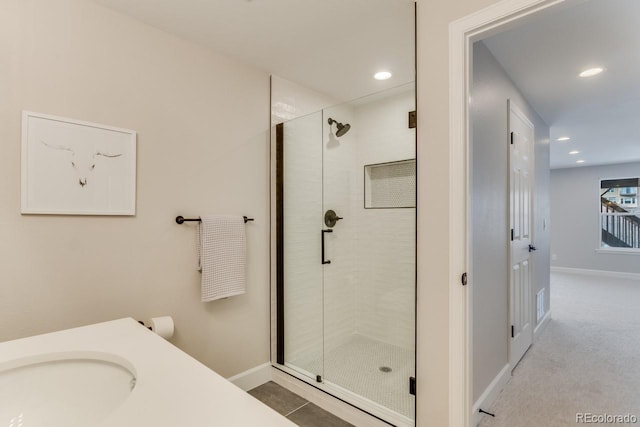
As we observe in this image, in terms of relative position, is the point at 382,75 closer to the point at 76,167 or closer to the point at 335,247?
the point at 335,247

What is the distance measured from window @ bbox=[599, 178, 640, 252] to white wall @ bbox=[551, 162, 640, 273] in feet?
0.37

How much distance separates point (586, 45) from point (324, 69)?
1723mm

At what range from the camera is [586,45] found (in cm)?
205

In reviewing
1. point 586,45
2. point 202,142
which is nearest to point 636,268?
point 586,45

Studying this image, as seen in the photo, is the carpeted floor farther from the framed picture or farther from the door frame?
the framed picture

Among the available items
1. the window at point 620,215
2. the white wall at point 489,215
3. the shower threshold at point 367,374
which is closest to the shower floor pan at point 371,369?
the shower threshold at point 367,374

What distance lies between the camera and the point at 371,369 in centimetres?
219

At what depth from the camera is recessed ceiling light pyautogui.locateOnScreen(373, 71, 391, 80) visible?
2.38 meters

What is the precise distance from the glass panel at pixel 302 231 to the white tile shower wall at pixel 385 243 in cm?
32

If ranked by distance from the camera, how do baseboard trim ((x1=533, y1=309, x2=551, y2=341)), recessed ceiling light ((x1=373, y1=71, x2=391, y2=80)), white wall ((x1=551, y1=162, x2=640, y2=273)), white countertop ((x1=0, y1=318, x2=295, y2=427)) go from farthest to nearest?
white wall ((x1=551, y1=162, x2=640, y2=273)) → baseboard trim ((x1=533, y1=309, x2=551, y2=341)) → recessed ceiling light ((x1=373, y1=71, x2=391, y2=80)) → white countertop ((x1=0, y1=318, x2=295, y2=427))

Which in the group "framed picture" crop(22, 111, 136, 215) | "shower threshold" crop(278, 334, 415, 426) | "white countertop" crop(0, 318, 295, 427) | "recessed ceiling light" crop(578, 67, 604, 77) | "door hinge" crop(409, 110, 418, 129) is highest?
"recessed ceiling light" crop(578, 67, 604, 77)

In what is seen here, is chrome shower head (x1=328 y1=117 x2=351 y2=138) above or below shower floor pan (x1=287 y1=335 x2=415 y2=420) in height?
above

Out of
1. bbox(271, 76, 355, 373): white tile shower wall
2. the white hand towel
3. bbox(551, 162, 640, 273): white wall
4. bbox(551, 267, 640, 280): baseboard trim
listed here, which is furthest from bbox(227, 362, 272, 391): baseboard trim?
bbox(551, 162, 640, 273): white wall

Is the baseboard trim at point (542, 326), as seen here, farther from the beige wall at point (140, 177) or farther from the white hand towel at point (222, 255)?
the white hand towel at point (222, 255)
